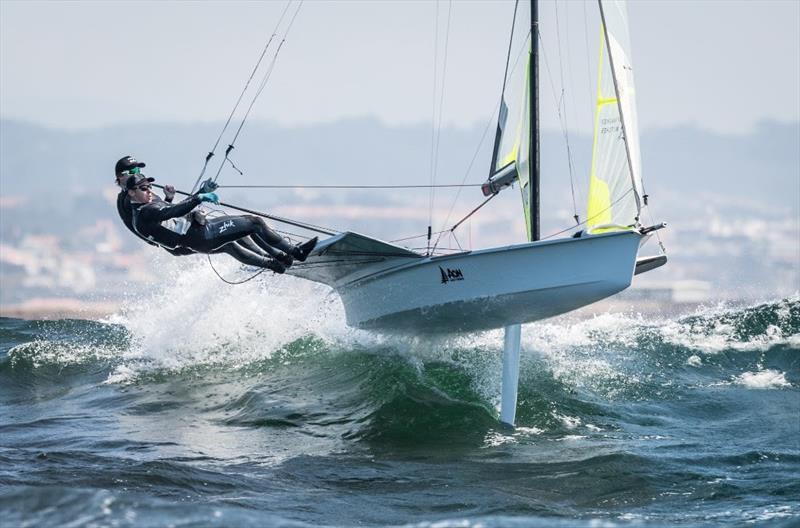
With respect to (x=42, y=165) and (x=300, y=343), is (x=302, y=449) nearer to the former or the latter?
(x=300, y=343)

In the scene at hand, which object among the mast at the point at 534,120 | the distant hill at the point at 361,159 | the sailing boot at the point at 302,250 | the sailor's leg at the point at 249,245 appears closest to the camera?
the sailing boot at the point at 302,250

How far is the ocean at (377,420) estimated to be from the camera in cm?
658

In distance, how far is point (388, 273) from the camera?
29.4ft

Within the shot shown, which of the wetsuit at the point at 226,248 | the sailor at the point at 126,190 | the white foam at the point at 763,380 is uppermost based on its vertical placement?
the sailor at the point at 126,190

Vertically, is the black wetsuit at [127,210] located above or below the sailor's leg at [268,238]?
above

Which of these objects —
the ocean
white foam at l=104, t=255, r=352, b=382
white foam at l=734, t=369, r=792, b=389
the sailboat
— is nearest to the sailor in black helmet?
the sailboat

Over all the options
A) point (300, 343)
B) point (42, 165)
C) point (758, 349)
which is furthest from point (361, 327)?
point (42, 165)

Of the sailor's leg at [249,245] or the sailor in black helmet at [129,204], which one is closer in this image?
the sailor in black helmet at [129,204]

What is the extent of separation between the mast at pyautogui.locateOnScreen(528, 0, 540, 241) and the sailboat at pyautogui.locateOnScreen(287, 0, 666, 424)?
0.01 metres

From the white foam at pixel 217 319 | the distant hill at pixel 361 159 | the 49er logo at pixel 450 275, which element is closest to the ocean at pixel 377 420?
the white foam at pixel 217 319

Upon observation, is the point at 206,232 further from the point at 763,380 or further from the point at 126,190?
the point at 763,380

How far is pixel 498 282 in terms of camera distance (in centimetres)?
840

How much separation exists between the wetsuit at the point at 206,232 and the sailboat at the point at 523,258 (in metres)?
0.40

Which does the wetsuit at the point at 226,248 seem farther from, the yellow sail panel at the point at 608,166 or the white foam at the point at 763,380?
the white foam at the point at 763,380
